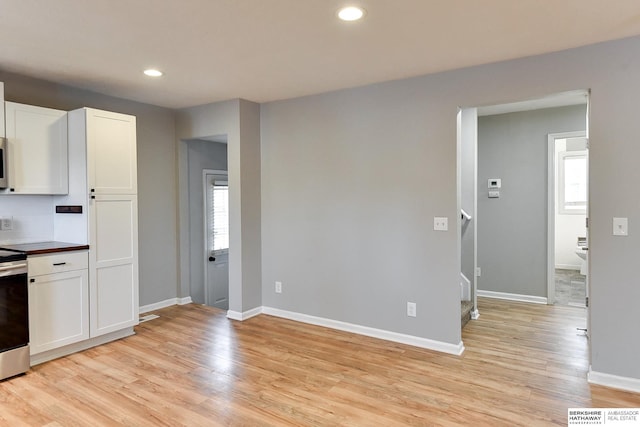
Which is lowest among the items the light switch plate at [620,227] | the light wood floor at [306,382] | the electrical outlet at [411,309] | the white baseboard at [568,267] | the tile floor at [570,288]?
the light wood floor at [306,382]

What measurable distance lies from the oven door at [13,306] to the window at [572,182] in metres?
8.00

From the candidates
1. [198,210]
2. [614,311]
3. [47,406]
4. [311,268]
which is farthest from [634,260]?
[198,210]

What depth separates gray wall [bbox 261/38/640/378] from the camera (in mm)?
2688

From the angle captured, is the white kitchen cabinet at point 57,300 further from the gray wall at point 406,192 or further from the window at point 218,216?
the window at point 218,216

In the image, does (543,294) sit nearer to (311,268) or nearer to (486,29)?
(311,268)

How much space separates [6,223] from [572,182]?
827cm

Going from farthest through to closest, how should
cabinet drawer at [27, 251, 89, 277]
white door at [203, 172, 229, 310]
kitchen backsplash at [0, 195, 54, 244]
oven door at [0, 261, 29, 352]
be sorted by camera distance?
white door at [203, 172, 229, 310] → kitchen backsplash at [0, 195, 54, 244] → cabinet drawer at [27, 251, 89, 277] → oven door at [0, 261, 29, 352]

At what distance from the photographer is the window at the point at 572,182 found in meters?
6.97

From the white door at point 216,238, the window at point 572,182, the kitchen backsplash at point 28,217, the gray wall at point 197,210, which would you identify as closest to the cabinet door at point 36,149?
the kitchen backsplash at point 28,217

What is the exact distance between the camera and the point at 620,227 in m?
2.68

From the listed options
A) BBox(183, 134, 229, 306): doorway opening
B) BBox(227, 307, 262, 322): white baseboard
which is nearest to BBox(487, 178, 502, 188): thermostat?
BBox(227, 307, 262, 322): white baseboard

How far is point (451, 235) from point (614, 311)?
1.22 metres

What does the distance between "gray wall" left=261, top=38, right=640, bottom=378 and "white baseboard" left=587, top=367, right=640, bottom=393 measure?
5 cm

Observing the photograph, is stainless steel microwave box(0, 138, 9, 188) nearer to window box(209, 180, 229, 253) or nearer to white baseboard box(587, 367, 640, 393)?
window box(209, 180, 229, 253)
